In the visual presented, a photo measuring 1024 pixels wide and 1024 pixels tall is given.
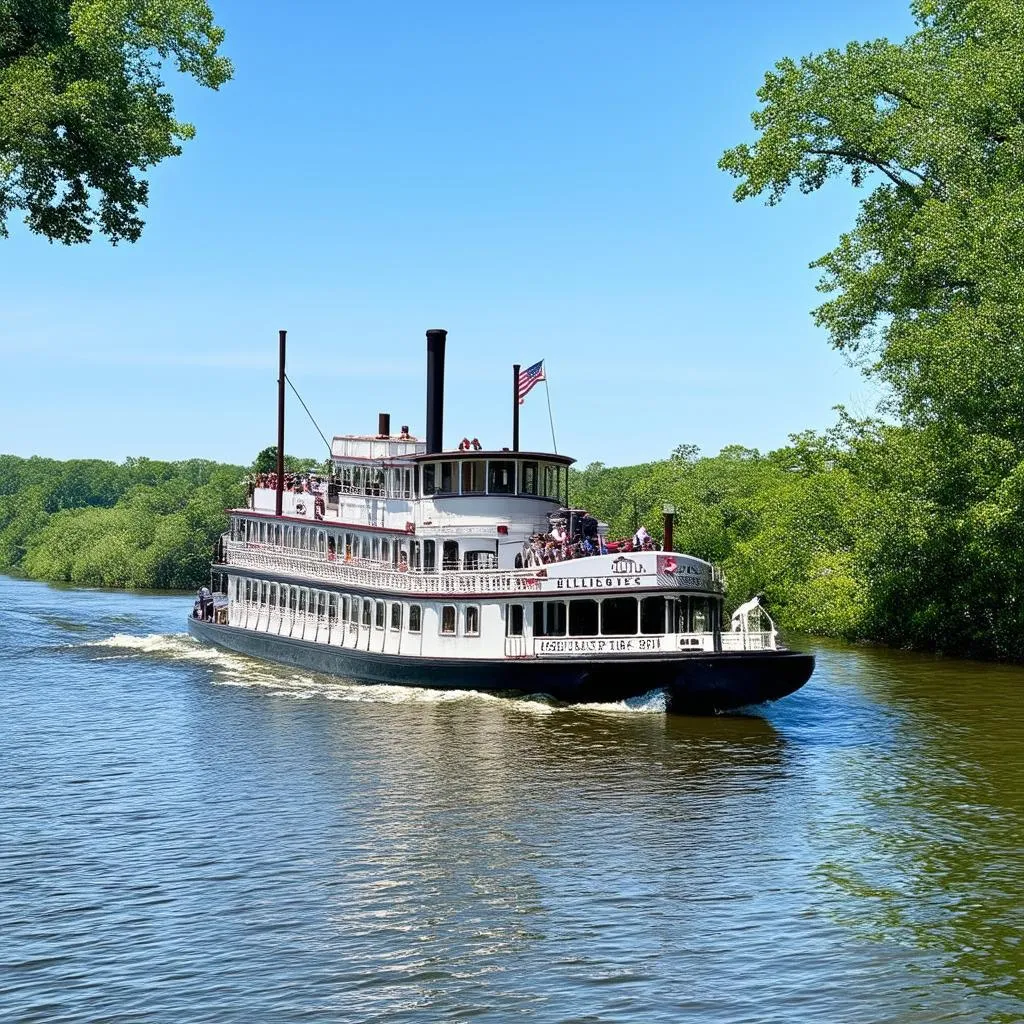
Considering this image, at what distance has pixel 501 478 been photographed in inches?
1698

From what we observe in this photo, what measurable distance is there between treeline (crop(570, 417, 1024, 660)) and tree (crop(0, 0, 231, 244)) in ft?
93.3

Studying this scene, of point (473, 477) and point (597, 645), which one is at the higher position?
point (473, 477)

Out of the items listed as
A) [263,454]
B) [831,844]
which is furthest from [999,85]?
[263,454]

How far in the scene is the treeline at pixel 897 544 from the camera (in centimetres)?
4762

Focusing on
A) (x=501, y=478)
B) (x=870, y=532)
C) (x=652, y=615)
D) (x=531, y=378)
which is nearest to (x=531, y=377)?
(x=531, y=378)

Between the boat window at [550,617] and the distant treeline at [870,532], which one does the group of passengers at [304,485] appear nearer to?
the distant treeline at [870,532]

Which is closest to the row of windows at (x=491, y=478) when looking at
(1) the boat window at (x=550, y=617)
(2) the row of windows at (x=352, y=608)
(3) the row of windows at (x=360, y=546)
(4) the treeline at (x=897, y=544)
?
(3) the row of windows at (x=360, y=546)

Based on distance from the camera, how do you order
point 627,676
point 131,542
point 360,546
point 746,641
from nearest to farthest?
point 746,641 < point 627,676 < point 360,546 < point 131,542

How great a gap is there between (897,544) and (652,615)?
59.2 ft

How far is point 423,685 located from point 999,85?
26355 millimetres

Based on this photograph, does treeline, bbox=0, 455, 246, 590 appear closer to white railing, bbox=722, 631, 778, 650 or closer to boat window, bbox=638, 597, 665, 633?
boat window, bbox=638, 597, 665, 633

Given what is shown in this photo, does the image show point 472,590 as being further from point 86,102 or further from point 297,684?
point 86,102

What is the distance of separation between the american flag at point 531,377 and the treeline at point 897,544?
14.7 m

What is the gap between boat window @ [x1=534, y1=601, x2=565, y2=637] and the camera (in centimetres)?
3881
